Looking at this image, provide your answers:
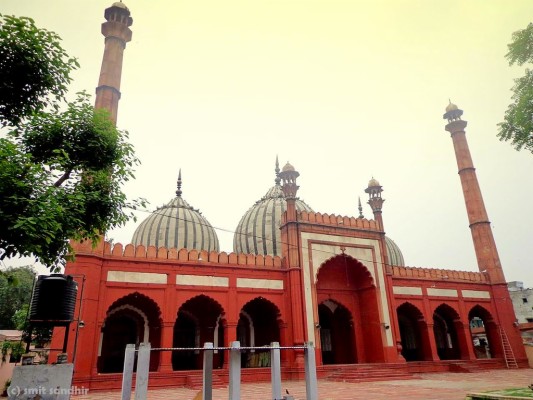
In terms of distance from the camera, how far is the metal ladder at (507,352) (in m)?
18.1

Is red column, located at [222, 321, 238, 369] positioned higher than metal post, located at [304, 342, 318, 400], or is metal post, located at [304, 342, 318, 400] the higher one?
red column, located at [222, 321, 238, 369]

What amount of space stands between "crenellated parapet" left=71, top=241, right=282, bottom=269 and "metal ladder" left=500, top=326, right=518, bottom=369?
12.0 meters

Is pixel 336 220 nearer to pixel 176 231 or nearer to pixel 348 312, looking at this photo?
pixel 348 312

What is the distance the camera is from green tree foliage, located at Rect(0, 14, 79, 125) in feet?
19.5

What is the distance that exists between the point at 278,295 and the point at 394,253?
45.4 feet

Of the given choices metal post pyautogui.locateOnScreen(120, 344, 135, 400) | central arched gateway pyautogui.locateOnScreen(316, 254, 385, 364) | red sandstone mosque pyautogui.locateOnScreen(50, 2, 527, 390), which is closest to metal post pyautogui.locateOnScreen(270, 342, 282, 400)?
metal post pyautogui.locateOnScreen(120, 344, 135, 400)

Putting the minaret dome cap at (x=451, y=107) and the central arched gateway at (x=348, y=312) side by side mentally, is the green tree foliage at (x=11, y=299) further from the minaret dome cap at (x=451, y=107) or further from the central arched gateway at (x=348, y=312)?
the minaret dome cap at (x=451, y=107)

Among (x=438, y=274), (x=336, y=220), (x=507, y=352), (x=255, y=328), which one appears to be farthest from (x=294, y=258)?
(x=507, y=352)

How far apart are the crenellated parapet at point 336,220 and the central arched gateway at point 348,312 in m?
1.44

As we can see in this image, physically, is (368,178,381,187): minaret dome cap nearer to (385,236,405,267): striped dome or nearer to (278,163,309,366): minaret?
(278,163,309,366): minaret

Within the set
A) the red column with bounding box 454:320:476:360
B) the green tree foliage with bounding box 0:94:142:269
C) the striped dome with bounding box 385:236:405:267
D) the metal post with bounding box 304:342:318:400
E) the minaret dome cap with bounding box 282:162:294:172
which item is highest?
the minaret dome cap with bounding box 282:162:294:172

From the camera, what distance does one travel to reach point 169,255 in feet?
45.0

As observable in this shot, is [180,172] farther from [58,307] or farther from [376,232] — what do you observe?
[58,307]

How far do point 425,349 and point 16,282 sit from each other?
16961 millimetres
